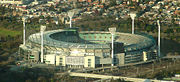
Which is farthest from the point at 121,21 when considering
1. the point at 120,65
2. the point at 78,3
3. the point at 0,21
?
the point at 120,65

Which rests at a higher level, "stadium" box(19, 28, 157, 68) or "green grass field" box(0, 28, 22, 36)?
"green grass field" box(0, 28, 22, 36)

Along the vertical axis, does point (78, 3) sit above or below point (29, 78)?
above

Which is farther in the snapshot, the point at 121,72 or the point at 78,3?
the point at 78,3

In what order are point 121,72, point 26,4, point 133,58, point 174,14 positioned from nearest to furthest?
point 121,72 → point 133,58 → point 174,14 → point 26,4

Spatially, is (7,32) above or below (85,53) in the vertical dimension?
above

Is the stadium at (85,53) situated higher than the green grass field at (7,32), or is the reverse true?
the green grass field at (7,32)

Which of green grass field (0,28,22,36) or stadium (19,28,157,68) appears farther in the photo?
green grass field (0,28,22,36)

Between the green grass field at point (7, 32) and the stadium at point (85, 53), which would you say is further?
the green grass field at point (7, 32)

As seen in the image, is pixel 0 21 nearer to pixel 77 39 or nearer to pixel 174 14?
pixel 77 39

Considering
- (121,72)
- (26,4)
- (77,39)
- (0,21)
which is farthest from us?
(26,4)

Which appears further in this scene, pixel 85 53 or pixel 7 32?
pixel 7 32
